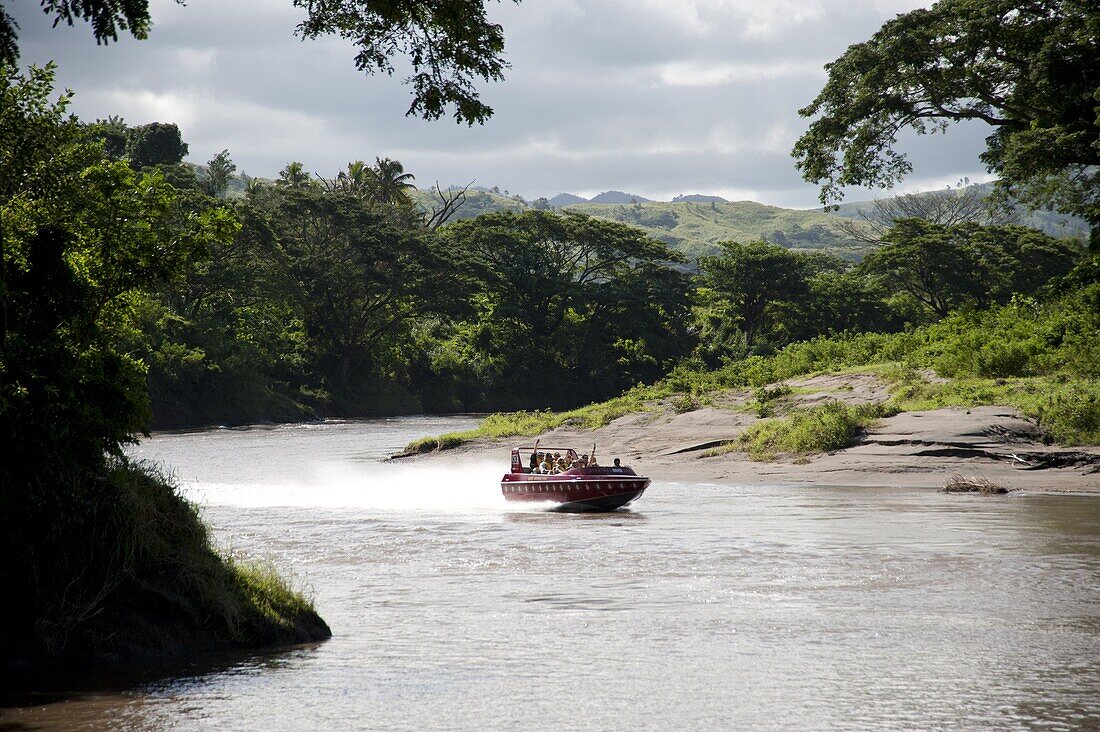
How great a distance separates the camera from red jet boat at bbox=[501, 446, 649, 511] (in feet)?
91.9

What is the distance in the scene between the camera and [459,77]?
49.7ft

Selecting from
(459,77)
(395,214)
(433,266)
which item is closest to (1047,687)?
(459,77)

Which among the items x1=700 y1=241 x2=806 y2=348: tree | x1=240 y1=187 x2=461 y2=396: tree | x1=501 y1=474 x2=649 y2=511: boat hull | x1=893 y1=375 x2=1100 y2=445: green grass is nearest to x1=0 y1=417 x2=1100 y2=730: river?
x1=501 y1=474 x2=649 y2=511: boat hull

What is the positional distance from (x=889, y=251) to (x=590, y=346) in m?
25.4

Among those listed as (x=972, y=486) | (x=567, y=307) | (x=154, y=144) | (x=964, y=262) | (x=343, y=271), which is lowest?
(x=972, y=486)

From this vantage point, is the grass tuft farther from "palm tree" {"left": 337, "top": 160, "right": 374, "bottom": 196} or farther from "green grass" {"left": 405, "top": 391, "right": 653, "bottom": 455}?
"palm tree" {"left": 337, "top": 160, "right": 374, "bottom": 196}

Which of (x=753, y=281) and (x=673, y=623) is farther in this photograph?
(x=753, y=281)

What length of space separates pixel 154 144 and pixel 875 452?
7385cm

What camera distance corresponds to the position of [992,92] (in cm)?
4109

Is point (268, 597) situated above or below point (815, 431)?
below

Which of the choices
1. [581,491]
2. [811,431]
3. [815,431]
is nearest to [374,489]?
[581,491]

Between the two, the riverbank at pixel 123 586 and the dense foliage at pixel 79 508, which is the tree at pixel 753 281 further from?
the riverbank at pixel 123 586

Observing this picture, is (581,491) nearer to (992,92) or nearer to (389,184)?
(992,92)

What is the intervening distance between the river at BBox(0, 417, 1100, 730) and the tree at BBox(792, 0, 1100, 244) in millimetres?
16712
